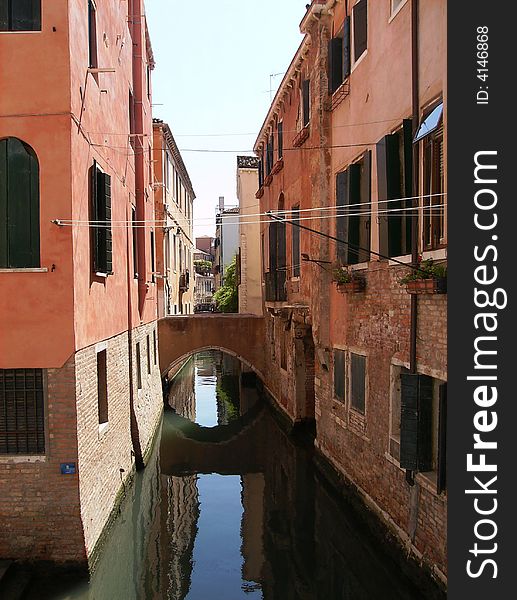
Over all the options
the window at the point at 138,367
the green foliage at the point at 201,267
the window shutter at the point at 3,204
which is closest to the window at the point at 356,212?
the window shutter at the point at 3,204

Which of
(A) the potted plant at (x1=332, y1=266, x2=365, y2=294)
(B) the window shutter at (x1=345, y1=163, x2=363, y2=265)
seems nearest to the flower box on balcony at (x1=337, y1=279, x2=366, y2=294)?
(A) the potted plant at (x1=332, y1=266, x2=365, y2=294)

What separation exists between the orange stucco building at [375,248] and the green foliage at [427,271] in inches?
4.0

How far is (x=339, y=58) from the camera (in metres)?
11.3

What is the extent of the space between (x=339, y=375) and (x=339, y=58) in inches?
236

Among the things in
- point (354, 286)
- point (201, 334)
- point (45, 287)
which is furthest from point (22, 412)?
point (201, 334)

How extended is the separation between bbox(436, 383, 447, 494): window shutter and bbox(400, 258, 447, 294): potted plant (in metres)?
1.04

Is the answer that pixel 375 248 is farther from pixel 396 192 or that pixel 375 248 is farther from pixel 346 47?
pixel 346 47

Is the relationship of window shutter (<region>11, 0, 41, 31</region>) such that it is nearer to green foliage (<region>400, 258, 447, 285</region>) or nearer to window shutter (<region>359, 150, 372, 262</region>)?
window shutter (<region>359, 150, 372, 262</region>)

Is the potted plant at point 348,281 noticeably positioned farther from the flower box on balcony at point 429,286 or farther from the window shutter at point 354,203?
the flower box on balcony at point 429,286

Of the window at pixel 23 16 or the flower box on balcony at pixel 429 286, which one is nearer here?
the flower box on balcony at pixel 429 286

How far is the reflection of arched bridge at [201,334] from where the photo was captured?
66.5 feet

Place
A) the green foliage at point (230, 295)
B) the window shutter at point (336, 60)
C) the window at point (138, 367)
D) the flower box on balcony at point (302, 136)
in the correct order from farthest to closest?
the green foliage at point (230, 295), the window at point (138, 367), the flower box on balcony at point (302, 136), the window shutter at point (336, 60)

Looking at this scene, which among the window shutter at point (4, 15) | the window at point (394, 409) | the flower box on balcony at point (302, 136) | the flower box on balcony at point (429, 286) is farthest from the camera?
the flower box on balcony at point (302, 136)

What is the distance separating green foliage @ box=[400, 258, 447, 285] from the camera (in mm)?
6543
